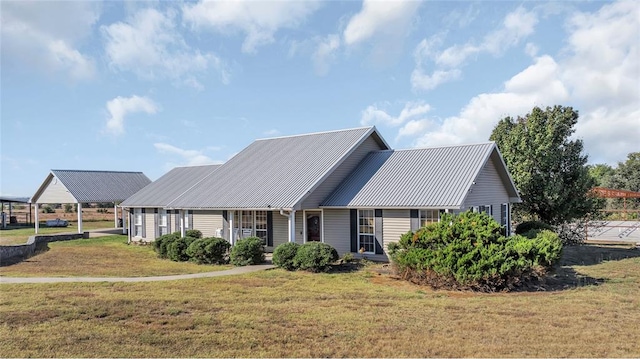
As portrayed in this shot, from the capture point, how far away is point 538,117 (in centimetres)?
2605

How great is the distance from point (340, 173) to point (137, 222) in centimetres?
1620

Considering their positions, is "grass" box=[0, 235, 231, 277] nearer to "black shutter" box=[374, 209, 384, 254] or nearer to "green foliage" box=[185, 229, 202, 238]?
"green foliage" box=[185, 229, 202, 238]

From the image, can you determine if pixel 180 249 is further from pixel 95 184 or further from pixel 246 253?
pixel 95 184

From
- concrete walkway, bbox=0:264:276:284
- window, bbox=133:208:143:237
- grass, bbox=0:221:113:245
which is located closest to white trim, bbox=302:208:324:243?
concrete walkway, bbox=0:264:276:284

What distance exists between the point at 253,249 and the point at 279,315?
30.9 feet

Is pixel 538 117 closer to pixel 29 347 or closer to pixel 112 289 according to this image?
pixel 112 289

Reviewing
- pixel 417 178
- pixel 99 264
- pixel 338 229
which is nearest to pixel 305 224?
pixel 338 229

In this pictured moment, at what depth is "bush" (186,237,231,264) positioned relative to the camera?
2027cm

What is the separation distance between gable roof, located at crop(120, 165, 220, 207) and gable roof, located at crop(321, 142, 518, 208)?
35.1 ft

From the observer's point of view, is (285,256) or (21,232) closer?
(285,256)

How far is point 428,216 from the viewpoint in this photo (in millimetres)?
19094

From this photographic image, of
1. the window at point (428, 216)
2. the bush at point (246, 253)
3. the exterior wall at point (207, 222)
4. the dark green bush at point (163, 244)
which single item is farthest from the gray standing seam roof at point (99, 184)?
the window at point (428, 216)

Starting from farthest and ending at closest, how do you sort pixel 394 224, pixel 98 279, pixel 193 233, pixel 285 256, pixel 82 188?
pixel 82 188 < pixel 193 233 < pixel 394 224 < pixel 285 256 < pixel 98 279

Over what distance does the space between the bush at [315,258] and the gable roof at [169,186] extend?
1243cm
